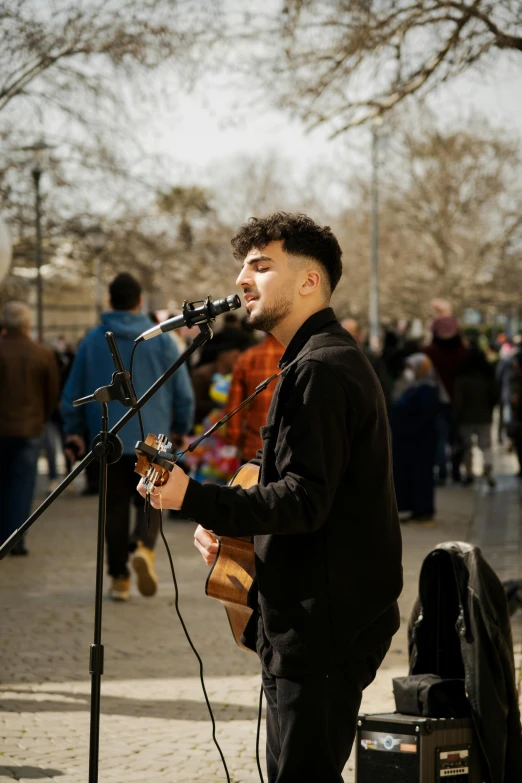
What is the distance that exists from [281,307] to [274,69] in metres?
6.59

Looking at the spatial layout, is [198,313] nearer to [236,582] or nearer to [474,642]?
[236,582]

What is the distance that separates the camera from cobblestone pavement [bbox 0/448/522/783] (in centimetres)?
492

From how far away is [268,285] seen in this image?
10.8 ft

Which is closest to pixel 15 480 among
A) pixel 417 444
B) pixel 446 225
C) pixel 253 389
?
pixel 253 389

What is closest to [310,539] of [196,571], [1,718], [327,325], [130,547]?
[327,325]

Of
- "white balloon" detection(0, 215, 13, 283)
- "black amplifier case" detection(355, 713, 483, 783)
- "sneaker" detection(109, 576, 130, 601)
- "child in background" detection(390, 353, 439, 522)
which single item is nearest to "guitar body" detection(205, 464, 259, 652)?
"black amplifier case" detection(355, 713, 483, 783)

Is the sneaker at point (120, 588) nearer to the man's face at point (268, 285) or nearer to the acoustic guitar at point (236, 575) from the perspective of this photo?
the acoustic guitar at point (236, 575)

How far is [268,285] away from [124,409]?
15.5ft

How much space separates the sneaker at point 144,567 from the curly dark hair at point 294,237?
4.78m

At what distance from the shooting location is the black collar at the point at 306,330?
3.30m

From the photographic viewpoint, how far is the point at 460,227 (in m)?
41.8

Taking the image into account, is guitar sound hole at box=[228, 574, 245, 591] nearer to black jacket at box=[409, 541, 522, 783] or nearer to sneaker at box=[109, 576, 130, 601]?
black jacket at box=[409, 541, 522, 783]

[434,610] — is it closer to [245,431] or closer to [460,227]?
[245,431]

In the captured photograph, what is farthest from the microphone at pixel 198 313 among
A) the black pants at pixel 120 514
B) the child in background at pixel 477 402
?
the child in background at pixel 477 402
